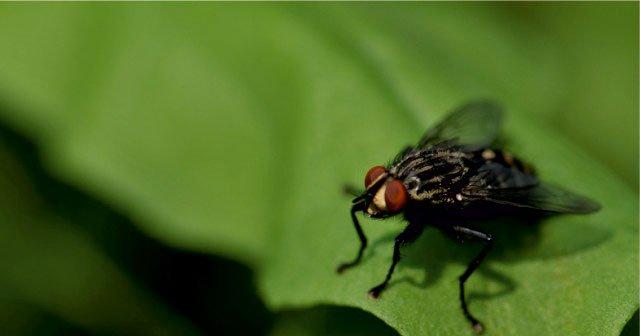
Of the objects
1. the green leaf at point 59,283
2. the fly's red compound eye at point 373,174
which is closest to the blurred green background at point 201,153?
the green leaf at point 59,283

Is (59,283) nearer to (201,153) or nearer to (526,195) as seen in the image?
(201,153)

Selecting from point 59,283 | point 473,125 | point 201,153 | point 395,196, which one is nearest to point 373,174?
point 395,196

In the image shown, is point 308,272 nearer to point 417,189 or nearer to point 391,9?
point 417,189

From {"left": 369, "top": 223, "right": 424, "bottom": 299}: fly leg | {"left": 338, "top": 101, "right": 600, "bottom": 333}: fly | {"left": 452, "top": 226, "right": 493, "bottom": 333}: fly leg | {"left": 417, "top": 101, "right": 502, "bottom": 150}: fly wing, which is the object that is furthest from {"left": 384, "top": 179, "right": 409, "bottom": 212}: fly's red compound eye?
{"left": 417, "top": 101, "right": 502, "bottom": 150}: fly wing

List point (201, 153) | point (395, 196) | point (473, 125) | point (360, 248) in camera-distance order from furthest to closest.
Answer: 1. point (201, 153)
2. point (473, 125)
3. point (360, 248)
4. point (395, 196)

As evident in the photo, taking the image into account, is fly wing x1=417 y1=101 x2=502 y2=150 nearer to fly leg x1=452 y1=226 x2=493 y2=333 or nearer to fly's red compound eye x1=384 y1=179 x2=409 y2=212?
fly leg x1=452 y1=226 x2=493 y2=333

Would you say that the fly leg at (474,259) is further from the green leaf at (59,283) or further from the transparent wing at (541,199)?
the green leaf at (59,283)
